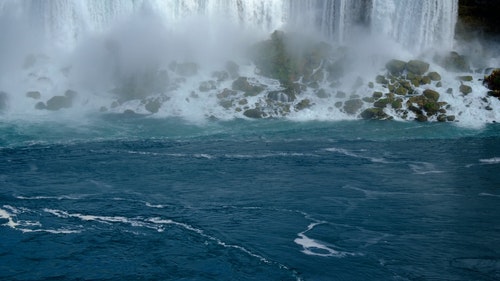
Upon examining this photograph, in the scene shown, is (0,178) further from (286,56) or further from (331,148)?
(286,56)

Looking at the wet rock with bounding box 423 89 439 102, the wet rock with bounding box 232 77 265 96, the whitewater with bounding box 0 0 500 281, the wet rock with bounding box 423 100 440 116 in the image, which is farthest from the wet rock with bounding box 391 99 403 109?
the wet rock with bounding box 232 77 265 96

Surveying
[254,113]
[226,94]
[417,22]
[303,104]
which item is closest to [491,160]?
[303,104]

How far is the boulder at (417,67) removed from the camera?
39094 mm

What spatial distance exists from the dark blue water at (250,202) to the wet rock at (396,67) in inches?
242

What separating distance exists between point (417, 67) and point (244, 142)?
1388cm

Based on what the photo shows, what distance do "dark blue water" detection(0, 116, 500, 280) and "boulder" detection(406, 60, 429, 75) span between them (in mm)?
5818

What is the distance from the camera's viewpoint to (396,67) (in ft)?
129

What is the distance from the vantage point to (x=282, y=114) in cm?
3656

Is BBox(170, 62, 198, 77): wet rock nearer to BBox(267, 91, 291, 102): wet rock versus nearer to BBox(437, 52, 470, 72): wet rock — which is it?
BBox(267, 91, 291, 102): wet rock

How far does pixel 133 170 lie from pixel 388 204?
33.7ft

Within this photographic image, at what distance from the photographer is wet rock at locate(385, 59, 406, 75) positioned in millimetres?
39406

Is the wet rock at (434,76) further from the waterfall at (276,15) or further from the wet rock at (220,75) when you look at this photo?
the wet rock at (220,75)

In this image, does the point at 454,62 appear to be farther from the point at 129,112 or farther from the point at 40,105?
the point at 40,105

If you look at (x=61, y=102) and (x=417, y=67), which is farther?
(x=417, y=67)
